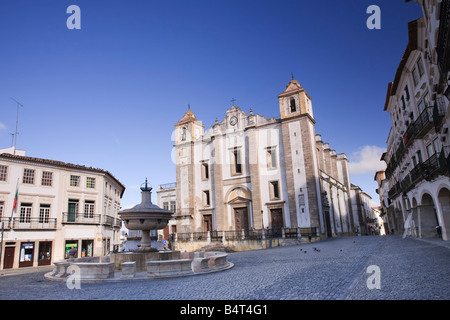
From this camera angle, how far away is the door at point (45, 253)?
24172 mm

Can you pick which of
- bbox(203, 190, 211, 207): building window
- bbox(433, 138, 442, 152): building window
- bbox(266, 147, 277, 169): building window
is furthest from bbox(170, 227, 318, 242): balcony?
bbox(433, 138, 442, 152): building window

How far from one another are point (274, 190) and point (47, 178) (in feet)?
71.3

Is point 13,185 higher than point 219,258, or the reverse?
point 13,185

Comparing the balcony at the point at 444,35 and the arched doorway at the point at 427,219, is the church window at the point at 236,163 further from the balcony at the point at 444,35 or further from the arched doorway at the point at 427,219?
the balcony at the point at 444,35

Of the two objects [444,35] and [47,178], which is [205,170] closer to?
[47,178]

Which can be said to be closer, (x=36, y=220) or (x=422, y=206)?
(x=422, y=206)

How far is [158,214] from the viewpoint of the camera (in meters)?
12.3

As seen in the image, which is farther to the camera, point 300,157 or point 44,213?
point 300,157

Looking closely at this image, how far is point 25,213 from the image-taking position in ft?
78.8

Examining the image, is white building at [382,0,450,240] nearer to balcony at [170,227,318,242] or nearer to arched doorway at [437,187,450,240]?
arched doorway at [437,187,450,240]

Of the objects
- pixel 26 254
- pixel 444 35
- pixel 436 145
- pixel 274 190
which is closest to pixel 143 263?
pixel 444 35
